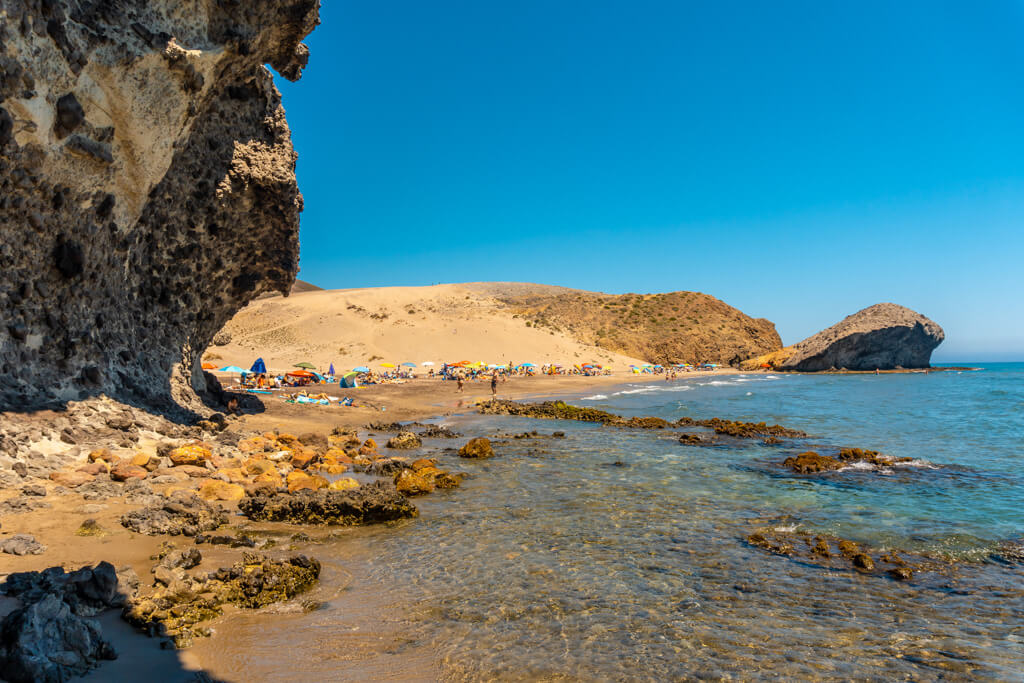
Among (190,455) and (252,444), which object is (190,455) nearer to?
→ (190,455)

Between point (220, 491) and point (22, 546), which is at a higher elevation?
point (22, 546)

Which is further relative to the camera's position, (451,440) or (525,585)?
(451,440)

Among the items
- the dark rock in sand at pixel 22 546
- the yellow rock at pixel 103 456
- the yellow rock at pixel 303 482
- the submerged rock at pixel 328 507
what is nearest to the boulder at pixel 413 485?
the submerged rock at pixel 328 507

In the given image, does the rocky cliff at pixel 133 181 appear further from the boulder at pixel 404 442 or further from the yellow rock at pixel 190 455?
the boulder at pixel 404 442

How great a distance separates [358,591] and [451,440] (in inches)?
558

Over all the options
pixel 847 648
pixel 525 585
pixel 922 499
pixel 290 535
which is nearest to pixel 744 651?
pixel 847 648

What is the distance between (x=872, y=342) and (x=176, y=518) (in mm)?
87202

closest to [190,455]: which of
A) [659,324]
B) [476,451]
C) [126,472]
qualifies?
[126,472]

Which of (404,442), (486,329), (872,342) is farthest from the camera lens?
(486,329)

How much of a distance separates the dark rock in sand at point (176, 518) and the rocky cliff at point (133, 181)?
4414mm

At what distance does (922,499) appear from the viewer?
42.3 feet

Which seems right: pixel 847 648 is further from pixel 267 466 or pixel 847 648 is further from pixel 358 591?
pixel 267 466

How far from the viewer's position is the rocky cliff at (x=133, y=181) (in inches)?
429

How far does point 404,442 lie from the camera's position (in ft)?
64.5
